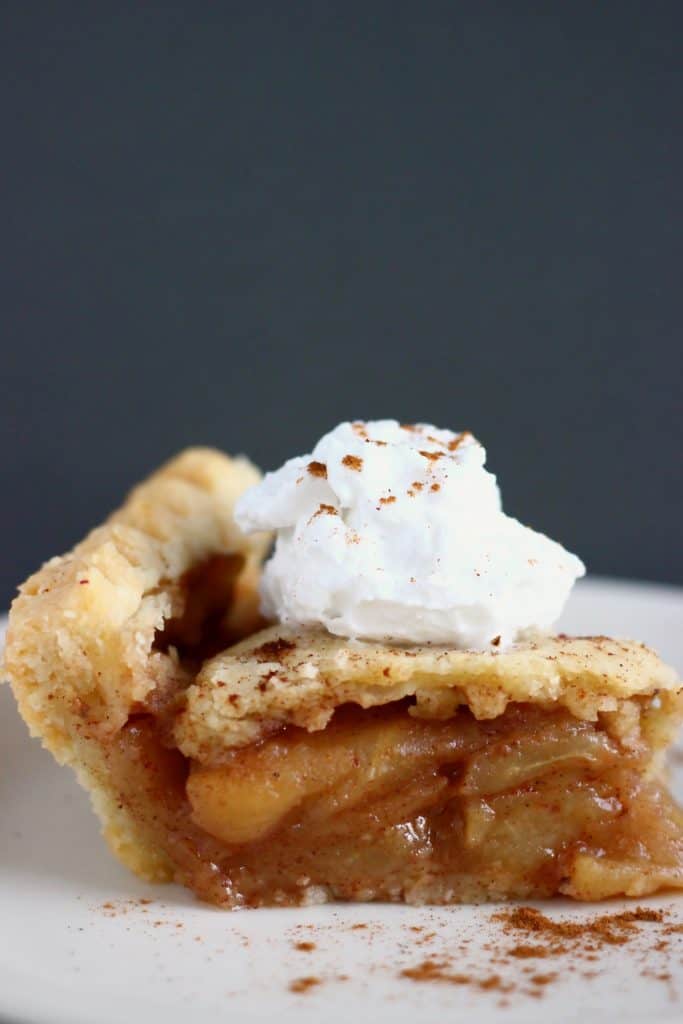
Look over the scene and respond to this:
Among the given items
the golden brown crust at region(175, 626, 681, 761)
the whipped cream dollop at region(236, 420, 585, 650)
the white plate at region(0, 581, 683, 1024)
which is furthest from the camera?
the whipped cream dollop at region(236, 420, 585, 650)

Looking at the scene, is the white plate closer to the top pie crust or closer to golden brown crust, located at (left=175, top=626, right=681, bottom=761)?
the top pie crust

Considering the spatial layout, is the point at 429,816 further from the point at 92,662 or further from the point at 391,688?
the point at 92,662

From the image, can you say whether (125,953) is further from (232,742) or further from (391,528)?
→ (391,528)

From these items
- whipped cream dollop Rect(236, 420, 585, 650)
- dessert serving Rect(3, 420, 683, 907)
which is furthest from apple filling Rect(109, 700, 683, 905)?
whipped cream dollop Rect(236, 420, 585, 650)

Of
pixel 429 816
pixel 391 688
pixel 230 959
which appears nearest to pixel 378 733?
pixel 391 688

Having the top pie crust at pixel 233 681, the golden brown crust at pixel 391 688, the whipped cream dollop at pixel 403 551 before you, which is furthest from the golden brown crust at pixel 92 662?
the whipped cream dollop at pixel 403 551

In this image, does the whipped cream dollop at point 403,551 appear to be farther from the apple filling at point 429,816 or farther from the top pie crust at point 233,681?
the apple filling at point 429,816

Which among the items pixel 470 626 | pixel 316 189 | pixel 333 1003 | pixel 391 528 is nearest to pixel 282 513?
pixel 391 528
